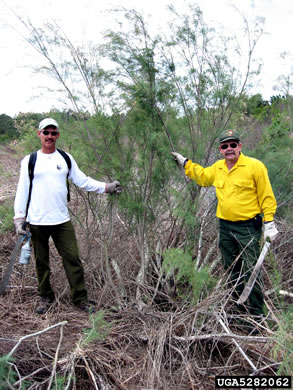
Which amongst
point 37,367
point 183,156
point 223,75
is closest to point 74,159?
point 183,156

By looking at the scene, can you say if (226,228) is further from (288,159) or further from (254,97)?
(254,97)

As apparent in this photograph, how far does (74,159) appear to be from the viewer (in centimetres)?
388

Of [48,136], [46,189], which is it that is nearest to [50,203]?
[46,189]

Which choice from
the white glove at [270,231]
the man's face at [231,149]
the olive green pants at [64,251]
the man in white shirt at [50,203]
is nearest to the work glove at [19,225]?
the man in white shirt at [50,203]

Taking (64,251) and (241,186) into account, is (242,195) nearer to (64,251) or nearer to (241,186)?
(241,186)

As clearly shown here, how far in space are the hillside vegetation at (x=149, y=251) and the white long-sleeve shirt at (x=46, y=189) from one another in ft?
0.98

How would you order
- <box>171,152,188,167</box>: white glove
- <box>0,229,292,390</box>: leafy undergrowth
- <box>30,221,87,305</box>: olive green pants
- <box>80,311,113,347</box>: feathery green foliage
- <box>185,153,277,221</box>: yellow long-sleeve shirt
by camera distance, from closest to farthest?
1. <box>0,229,292,390</box>: leafy undergrowth
2. <box>80,311,113,347</box>: feathery green foliage
3. <box>185,153,277,221</box>: yellow long-sleeve shirt
4. <box>171,152,188,167</box>: white glove
5. <box>30,221,87,305</box>: olive green pants

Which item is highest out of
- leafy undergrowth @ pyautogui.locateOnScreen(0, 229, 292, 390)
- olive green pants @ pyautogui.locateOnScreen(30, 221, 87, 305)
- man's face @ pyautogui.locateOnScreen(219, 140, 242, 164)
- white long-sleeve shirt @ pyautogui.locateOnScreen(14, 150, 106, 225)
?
man's face @ pyautogui.locateOnScreen(219, 140, 242, 164)

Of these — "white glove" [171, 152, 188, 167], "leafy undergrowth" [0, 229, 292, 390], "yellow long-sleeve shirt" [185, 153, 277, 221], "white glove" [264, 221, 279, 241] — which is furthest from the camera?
"white glove" [171, 152, 188, 167]

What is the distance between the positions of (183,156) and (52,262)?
94.2 inches

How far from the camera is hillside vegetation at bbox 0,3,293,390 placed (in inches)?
105

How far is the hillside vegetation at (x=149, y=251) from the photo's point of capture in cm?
266

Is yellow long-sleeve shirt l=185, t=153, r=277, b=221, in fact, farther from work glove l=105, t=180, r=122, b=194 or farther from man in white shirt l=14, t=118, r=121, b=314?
man in white shirt l=14, t=118, r=121, b=314

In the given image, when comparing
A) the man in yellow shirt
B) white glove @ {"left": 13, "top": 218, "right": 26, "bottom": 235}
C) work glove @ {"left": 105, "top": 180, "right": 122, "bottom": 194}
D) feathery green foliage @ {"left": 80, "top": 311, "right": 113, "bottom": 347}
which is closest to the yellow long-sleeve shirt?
the man in yellow shirt
